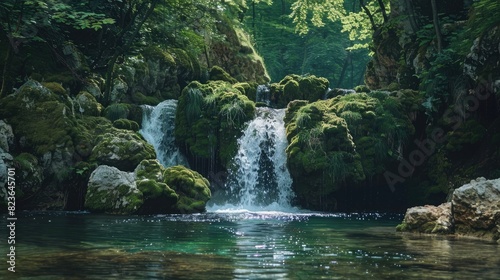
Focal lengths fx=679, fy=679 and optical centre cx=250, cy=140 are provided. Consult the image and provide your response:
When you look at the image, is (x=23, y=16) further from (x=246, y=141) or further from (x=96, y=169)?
(x=246, y=141)

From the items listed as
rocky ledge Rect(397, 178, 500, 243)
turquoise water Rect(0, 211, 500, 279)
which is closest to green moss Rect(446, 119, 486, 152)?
turquoise water Rect(0, 211, 500, 279)

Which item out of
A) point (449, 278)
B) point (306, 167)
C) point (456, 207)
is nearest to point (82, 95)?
point (306, 167)

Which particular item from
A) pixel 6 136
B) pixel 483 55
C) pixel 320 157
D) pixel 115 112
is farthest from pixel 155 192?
pixel 483 55

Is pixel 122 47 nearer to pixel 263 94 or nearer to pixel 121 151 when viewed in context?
pixel 121 151

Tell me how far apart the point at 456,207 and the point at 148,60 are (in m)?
17.6

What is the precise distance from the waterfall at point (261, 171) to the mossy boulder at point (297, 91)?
3678 millimetres

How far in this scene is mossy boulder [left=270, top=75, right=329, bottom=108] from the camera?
28594 mm

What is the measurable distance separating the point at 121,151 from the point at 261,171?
5.65 metres

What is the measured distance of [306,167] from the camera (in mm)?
22172

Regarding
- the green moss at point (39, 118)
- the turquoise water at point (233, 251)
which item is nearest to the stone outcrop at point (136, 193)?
the green moss at point (39, 118)

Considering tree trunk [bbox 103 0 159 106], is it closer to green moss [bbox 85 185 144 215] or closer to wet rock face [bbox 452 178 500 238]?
green moss [bbox 85 185 144 215]

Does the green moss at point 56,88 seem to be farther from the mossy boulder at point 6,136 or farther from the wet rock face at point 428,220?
the wet rock face at point 428,220

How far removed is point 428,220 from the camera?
14172mm

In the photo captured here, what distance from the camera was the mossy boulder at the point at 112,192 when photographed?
61.5 ft
